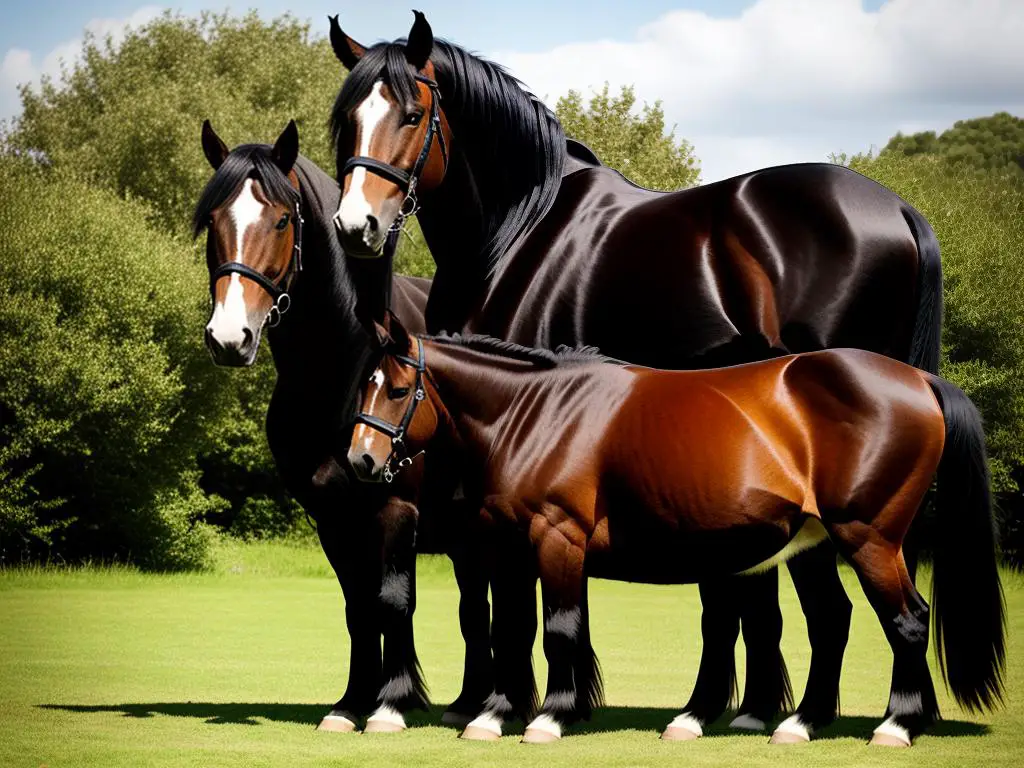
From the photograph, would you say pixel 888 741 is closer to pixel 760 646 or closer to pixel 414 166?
pixel 760 646

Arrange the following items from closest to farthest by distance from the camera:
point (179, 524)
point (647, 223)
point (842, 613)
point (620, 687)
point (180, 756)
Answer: point (180, 756), point (842, 613), point (647, 223), point (620, 687), point (179, 524)

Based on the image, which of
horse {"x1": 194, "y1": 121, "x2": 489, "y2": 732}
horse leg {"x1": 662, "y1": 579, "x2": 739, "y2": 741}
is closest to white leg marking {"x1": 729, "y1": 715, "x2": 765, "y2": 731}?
horse leg {"x1": 662, "y1": 579, "x2": 739, "y2": 741}

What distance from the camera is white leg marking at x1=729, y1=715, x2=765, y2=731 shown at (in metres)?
7.34

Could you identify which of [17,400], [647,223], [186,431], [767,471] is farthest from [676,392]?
[186,431]

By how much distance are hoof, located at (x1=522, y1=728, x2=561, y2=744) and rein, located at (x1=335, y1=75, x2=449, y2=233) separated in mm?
2860

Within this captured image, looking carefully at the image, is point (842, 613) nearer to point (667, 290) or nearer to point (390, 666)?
point (667, 290)

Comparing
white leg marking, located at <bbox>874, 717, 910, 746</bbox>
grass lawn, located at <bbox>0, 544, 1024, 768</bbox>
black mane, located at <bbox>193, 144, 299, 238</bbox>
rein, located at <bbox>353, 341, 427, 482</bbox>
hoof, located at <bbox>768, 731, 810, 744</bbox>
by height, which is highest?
black mane, located at <bbox>193, 144, 299, 238</bbox>

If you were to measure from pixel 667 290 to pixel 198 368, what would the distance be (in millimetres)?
23686

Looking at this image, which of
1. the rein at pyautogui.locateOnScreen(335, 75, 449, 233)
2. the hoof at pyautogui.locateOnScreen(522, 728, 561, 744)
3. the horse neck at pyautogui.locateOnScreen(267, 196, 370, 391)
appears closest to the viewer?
the hoof at pyautogui.locateOnScreen(522, 728, 561, 744)

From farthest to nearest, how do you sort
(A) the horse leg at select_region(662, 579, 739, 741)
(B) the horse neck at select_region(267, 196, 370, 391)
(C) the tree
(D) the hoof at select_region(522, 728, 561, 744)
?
(C) the tree → (B) the horse neck at select_region(267, 196, 370, 391) → (A) the horse leg at select_region(662, 579, 739, 741) → (D) the hoof at select_region(522, 728, 561, 744)

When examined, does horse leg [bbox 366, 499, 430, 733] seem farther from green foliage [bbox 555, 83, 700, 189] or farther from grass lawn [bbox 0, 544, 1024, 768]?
green foliage [bbox 555, 83, 700, 189]

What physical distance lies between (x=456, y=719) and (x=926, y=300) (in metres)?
3.90

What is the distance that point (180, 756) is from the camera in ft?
21.1

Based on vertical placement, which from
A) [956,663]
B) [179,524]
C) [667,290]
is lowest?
[179,524]
